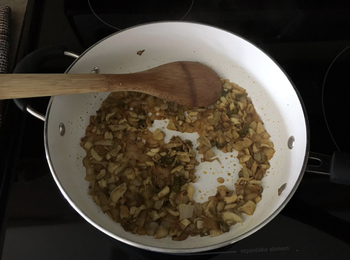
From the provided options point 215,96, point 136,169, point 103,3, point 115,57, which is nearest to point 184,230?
point 136,169

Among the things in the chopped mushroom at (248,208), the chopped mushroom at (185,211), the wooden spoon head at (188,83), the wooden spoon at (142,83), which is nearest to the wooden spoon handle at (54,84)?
the wooden spoon at (142,83)

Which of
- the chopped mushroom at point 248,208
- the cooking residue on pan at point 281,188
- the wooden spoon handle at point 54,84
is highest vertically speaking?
the wooden spoon handle at point 54,84

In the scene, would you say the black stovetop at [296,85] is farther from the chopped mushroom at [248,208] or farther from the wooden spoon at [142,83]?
the wooden spoon at [142,83]

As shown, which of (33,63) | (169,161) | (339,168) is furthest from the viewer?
(169,161)

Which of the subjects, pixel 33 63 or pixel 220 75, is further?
pixel 220 75

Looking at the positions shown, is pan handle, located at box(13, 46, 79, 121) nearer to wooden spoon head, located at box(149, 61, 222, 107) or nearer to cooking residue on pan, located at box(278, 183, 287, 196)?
wooden spoon head, located at box(149, 61, 222, 107)

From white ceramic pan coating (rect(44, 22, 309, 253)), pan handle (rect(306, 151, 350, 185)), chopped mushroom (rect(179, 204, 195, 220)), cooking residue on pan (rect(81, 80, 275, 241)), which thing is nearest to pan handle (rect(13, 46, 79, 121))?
white ceramic pan coating (rect(44, 22, 309, 253))

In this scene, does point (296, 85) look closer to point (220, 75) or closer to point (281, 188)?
point (220, 75)

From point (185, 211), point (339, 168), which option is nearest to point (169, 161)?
Result: point (185, 211)
